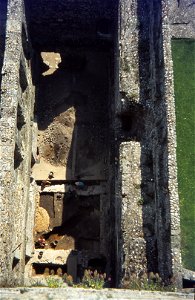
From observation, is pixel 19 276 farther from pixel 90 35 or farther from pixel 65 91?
pixel 90 35

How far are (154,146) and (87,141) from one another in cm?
434

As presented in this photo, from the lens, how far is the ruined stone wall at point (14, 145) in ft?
40.2

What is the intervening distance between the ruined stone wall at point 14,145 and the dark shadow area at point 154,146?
13.0 feet

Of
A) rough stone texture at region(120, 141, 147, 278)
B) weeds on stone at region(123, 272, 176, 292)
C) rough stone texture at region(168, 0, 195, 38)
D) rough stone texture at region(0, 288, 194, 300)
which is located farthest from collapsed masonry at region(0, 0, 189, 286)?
rough stone texture at region(0, 288, 194, 300)

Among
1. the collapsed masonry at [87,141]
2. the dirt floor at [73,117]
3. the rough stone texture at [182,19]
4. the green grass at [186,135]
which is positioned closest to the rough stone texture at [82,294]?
the collapsed masonry at [87,141]

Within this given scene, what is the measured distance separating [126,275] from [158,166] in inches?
132

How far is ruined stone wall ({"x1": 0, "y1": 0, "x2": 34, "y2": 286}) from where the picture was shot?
1227cm

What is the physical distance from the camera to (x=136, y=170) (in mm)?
13859

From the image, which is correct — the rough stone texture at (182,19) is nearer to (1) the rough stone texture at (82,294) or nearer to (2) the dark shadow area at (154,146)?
(2) the dark shadow area at (154,146)

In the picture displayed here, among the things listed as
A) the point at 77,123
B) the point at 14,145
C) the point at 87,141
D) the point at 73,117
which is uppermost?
the point at 73,117

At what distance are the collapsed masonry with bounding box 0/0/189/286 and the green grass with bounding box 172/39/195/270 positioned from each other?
2.13ft

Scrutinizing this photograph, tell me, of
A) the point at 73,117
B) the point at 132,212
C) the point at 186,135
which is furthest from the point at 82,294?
the point at 73,117

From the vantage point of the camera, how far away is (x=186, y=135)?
13961mm

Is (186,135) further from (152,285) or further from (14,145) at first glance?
(14,145)
